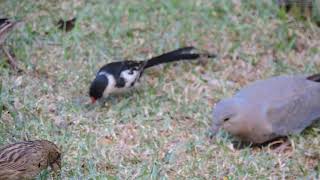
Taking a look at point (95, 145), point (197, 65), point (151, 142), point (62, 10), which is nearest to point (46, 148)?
point (95, 145)

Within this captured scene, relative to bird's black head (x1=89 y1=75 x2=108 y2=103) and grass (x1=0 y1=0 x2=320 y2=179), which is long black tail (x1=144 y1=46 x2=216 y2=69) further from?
bird's black head (x1=89 y1=75 x2=108 y2=103)

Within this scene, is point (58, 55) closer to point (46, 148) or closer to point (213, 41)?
point (213, 41)

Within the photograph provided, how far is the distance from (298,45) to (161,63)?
1496mm

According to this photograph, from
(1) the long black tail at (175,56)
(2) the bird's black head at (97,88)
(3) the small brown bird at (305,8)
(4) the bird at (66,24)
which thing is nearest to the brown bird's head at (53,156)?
(2) the bird's black head at (97,88)

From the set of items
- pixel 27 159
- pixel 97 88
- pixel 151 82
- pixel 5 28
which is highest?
pixel 5 28

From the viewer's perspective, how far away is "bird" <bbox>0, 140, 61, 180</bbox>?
4973 millimetres

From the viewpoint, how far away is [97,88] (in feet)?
21.1

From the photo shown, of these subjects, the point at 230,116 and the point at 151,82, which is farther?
the point at 151,82

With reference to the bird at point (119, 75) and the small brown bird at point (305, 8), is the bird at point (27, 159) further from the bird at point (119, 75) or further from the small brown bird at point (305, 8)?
the small brown bird at point (305, 8)

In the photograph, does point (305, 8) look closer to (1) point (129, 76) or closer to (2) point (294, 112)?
(2) point (294, 112)

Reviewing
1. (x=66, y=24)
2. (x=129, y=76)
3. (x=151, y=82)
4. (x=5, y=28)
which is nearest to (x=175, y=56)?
(x=151, y=82)

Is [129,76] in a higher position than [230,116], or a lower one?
higher

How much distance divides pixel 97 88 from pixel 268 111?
1473 mm

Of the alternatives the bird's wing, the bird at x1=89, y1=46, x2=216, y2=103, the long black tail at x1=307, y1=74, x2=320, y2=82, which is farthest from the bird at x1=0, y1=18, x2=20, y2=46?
the long black tail at x1=307, y1=74, x2=320, y2=82
